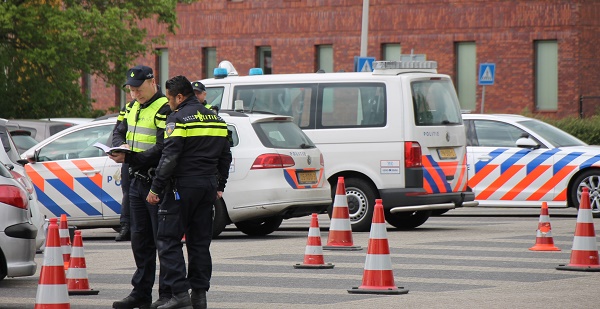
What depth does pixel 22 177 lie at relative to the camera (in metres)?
12.7

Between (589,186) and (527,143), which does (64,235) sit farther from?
(589,186)

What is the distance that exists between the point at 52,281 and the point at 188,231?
56.0 inches

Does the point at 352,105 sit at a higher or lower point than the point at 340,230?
higher

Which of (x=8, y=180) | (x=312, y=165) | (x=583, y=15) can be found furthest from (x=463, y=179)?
(x=583, y=15)

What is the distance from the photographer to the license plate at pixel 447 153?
1744cm

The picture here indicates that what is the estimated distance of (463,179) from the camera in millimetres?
17688

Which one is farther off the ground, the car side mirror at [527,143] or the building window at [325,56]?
the building window at [325,56]

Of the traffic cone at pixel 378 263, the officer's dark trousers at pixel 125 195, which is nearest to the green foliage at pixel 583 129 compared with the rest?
the traffic cone at pixel 378 263

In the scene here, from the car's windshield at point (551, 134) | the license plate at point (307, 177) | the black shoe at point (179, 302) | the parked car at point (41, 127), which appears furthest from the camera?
the parked car at point (41, 127)

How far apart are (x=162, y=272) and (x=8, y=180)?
1889mm

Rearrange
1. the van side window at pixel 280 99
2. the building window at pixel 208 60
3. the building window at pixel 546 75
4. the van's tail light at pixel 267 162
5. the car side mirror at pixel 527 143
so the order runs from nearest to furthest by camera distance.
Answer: the van's tail light at pixel 267 162 → the van side window at pixel 280 99 → the car side mirror at pixel 527 143 → the building window at pixel 546 75 → the building window at pixel 208 60

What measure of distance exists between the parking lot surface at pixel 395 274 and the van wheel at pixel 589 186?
2577mm

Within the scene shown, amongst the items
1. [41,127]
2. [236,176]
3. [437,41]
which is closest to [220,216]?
[236,176]

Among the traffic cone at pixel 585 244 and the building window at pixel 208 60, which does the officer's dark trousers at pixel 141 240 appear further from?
the building window at pixel 208 60
